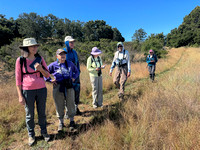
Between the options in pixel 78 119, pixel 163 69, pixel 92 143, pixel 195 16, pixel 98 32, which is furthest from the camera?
pixel 195 16

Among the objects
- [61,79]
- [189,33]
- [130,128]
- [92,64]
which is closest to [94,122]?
[130,128]

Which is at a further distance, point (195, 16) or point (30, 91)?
point (195, 16)

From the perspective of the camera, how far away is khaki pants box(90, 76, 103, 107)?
12.0 ft

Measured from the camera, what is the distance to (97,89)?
12.2 feet

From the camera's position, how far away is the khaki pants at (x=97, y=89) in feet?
12.0

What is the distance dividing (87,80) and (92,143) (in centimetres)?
430

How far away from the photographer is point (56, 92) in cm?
237

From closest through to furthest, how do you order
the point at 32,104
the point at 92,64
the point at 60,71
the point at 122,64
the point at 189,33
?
the point at 32,104, the point at 60,71, the point at 92,64, the point at 122,64, the point at 189,33

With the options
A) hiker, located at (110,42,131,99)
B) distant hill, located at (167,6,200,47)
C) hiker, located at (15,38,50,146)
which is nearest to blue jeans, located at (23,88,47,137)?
hiker, located at (15,38,50,146)

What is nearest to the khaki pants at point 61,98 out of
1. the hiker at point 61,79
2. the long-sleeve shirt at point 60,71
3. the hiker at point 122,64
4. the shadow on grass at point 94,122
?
the hiker at point 61,79

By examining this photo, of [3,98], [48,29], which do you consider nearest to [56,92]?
[3,98]

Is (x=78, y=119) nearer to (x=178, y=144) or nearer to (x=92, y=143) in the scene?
(x=92, y=143)

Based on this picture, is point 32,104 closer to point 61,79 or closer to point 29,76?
point 29,76

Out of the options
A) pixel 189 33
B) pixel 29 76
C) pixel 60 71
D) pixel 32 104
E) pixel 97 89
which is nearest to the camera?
pixel 29 76
